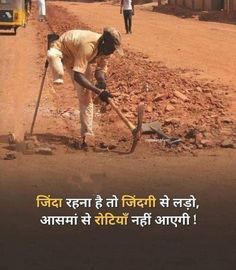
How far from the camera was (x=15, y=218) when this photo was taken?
570 cm

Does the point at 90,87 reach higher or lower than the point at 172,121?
higher

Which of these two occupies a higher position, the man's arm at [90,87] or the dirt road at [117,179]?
the man's arm at [90,87]

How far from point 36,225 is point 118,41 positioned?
9.16 ft

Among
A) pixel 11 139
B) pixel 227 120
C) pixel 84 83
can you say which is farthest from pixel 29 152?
pixel 227 120

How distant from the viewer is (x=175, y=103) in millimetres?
10133

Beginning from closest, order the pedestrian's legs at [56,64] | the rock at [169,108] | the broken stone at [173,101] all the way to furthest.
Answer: the pedestrian's legs at [56,64] → the rock at [169,108] → the broken stone at [173,101]

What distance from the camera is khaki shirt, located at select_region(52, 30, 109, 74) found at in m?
7.64

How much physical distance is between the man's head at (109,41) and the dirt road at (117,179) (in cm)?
122

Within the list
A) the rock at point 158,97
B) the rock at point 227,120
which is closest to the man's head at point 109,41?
the rock at point 227,120

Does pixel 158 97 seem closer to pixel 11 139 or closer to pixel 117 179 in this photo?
pixel 11 139

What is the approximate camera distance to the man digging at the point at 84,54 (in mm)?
7551

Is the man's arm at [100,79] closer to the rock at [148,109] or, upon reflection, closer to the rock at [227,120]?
the rock at [148,109]

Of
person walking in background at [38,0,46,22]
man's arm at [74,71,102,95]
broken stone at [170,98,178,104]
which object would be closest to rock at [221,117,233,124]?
broken stone at [170,98,178,104]

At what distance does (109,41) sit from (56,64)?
0.67 m
